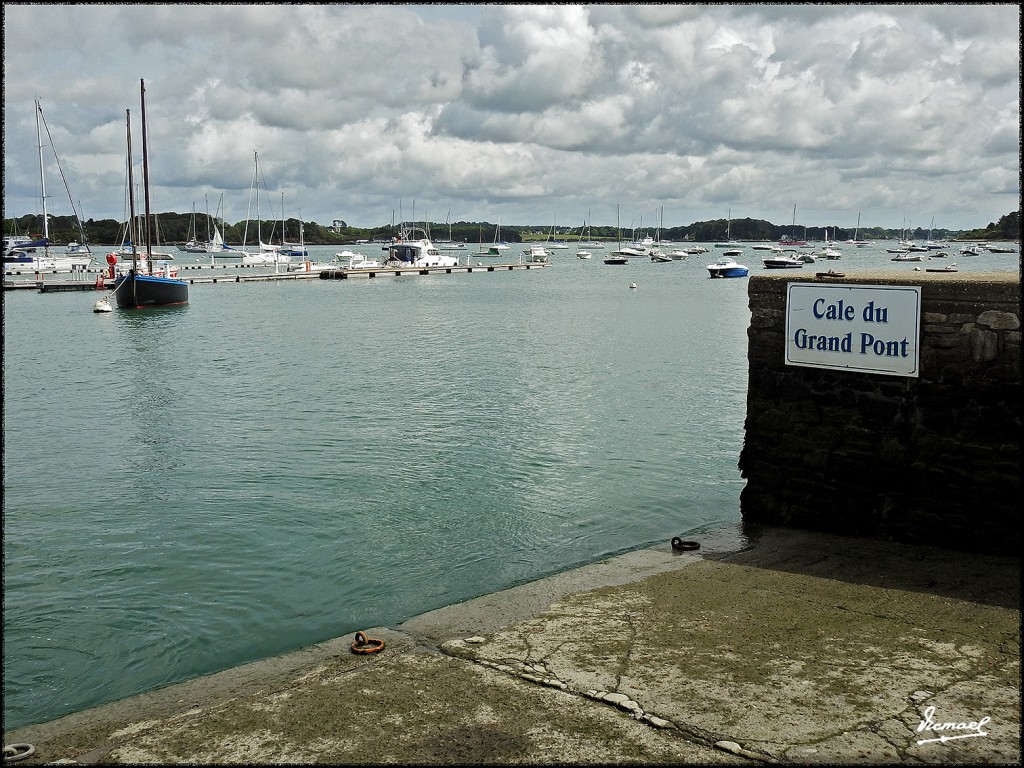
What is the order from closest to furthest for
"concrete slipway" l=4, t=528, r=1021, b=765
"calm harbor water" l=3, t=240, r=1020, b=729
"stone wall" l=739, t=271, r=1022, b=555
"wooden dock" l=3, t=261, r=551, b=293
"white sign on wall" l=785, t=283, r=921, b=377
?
1. "concrete slipway" l=4, t=528, r=1021, b=765
2. "stone wall" l=739, t=271, r=1022, b=555
3. "white sign on wall" l=785, t=283, r=921, b=377
4. "calm harbor water" l=3, t=240, r=1020, b=729
5. "wooden dock" l=3, t=261, r=551, b=293

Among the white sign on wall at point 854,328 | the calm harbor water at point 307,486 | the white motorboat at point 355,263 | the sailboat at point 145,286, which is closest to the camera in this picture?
the white sign on wall at point 854,328

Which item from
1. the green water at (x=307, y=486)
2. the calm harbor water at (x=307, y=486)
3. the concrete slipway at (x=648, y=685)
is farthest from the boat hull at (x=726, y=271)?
the concrete slipway at (x=648, y=685)

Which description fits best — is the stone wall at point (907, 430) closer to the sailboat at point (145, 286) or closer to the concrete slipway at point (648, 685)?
the concrete slipway at point (648, 685)

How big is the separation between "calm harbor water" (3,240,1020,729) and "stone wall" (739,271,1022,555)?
4.70 feet

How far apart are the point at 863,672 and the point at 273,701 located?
3.62 metres

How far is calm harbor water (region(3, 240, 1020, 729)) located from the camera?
9.07 m

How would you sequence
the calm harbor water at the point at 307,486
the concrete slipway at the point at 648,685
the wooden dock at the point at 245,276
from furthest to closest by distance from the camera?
the wooden dock at the point at 245,276 < the calm harbor water at the point at 307,486 < the concrete slipway at the point at 648,685

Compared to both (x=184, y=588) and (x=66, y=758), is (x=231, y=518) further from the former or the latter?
(x=66, y=758)

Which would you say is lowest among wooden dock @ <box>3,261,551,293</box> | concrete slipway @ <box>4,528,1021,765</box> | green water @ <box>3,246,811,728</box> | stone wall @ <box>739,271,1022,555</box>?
green water @ <box>3,246,811,728</box>

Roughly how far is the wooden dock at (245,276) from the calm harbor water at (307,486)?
1341 inches

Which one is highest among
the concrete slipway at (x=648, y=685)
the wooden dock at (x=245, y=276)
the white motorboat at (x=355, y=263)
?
the white motorboat at (x=355, y=263)

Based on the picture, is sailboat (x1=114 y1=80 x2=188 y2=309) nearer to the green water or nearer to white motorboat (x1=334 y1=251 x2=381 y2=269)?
the green water

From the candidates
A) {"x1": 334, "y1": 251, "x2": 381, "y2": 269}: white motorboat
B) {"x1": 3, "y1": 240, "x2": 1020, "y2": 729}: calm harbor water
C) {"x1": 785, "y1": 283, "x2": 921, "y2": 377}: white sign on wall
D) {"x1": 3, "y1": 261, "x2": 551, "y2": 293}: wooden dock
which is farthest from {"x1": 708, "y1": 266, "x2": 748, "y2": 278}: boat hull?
{"x1": 785, "y1": 283, "x2": 921, "y2": 377}: white sign on wall

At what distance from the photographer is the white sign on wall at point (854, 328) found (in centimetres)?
831
